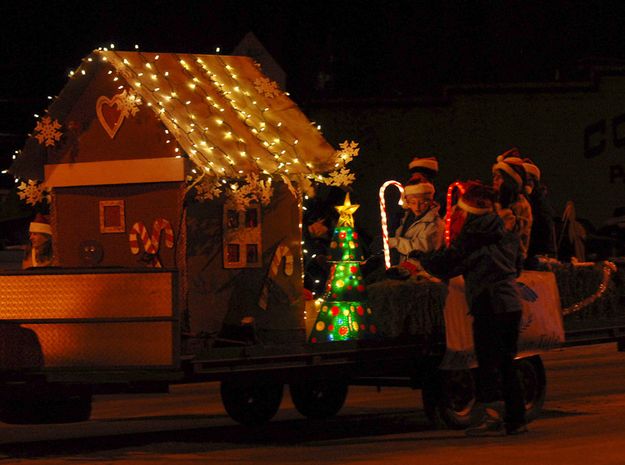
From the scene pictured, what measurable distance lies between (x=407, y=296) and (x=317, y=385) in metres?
2.18

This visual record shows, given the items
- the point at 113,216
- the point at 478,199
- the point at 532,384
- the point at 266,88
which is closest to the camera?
the point at 478,199

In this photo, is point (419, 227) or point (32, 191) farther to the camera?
point (32, 191)

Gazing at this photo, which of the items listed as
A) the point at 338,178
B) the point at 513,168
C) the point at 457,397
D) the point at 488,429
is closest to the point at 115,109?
the point at 338,178

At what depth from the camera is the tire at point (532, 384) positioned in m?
14.5

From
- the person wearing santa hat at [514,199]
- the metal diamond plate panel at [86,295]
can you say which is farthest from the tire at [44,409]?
the person wearing santa hat at [514,199]

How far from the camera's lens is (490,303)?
13.5 m

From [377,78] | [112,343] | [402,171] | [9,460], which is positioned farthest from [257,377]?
[377,78]

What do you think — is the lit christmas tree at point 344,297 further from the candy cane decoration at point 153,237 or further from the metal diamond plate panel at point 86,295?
the metal diamond plate panel at point 86,295

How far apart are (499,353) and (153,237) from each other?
3.22 metres

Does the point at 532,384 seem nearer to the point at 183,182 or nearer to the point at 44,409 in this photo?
the point at 183,182

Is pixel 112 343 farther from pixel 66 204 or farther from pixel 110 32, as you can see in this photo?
pixel 110 32

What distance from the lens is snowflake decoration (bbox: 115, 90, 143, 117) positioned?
1446 cm

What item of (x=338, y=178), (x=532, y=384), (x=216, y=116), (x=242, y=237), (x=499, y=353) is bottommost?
(x=532, y=384)

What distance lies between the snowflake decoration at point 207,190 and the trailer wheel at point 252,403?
1756 millimetres
